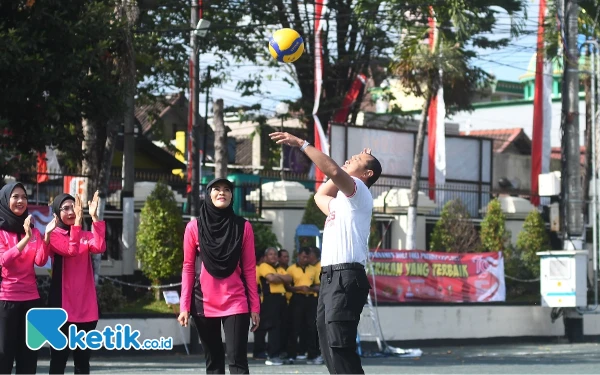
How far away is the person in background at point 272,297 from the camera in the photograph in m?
17.0

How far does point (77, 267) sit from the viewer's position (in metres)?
9.23

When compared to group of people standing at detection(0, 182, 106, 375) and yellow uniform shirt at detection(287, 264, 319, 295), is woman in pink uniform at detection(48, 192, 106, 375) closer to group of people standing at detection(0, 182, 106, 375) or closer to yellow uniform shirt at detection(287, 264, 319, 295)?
group of people standing at detection(0, 182, 106, 375)

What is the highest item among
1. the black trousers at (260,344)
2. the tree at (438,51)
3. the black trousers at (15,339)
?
the tree at (438,51)

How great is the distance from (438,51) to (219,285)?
18047 mm

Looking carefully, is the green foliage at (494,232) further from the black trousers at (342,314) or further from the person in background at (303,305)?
the black trousers at (342,314)

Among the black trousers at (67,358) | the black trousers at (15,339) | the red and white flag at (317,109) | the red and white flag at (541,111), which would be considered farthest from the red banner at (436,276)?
the black trousers at (67,358)

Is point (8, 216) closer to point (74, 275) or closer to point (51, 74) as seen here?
point (74, 275)

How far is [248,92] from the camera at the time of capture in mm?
34219

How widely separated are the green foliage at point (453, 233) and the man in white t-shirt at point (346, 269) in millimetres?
17183

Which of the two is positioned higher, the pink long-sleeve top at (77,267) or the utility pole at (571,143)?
the utility pole at (571,143)

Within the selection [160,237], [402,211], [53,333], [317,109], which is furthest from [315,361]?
[317,109]

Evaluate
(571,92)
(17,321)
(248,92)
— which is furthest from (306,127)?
(17,321)

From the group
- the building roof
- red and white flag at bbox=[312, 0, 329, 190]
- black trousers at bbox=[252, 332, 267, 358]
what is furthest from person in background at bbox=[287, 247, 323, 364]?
the building roof

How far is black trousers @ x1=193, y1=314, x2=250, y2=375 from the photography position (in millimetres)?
8367
